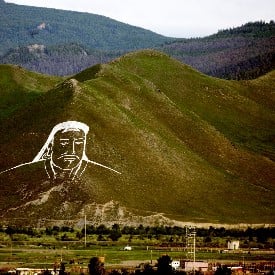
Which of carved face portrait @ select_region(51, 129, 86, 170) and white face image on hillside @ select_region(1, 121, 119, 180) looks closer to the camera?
white face image on hillside @ select_region(1, 121, 119, 180)

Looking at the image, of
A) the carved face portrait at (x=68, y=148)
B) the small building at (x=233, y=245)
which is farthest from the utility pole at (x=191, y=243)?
the carved face portrait at (x=68, y=148)

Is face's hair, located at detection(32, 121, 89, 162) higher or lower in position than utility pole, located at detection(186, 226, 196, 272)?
higher

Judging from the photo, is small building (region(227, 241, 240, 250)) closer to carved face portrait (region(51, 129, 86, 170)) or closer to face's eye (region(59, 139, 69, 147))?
carved face portrait (region(51, 129, 86, 170))

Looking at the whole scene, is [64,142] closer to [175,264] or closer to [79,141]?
[79,141]

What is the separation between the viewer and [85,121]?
184250 millimetres

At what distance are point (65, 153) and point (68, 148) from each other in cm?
195

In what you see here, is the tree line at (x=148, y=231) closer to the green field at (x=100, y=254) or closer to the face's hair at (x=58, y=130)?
the green field at (x=100, y=254)

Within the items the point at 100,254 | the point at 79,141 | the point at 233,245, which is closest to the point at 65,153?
the point at 79,141

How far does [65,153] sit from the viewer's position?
16900 centimetres

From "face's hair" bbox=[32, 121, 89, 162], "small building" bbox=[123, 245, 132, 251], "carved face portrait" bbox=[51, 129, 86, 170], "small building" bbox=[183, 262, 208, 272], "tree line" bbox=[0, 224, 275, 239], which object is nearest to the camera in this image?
"small building" bbox=[183, 262, 208, 272]

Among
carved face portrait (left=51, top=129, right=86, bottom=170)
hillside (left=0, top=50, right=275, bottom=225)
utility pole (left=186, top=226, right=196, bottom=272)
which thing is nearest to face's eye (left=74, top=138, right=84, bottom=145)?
carved face portrait (left=51, top=129, right=86, bottom=170)

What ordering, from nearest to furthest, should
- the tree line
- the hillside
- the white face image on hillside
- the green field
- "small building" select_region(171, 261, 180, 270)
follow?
"small building" select_region(171, 261, 180, 270)
the green field
the tree line
the hillside
the white face image on hillside

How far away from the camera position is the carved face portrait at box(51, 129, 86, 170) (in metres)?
168

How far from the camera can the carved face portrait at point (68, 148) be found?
550 feet
